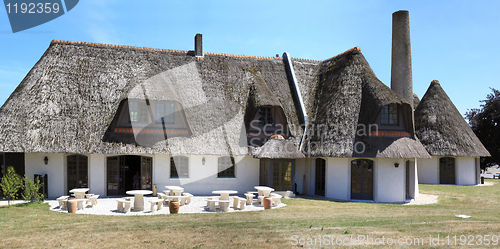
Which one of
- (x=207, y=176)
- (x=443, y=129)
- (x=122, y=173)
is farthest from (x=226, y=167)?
(x=443, y=129)

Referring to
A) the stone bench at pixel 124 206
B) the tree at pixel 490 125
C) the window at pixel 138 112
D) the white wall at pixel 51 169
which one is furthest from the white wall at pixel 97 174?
the tree at pixel 490 125

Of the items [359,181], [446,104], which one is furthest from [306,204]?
[446,104]

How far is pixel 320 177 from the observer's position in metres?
18.7

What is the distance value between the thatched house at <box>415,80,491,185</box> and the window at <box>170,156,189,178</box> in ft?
60.1

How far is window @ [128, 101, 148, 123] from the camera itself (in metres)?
17.1

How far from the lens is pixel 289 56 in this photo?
22406mm

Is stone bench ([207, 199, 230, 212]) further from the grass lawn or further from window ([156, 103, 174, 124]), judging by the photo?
window ([156, 103, 174, 124])

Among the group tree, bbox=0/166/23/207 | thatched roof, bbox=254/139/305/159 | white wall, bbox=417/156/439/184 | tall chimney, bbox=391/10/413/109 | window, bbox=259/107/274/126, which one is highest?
tall chimney, bbox=391/10/413/109

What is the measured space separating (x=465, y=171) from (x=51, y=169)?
27506 millimetres

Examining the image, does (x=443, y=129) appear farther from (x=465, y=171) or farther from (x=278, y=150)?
(x=278, y=150)

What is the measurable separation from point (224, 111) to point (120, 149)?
18.7ft

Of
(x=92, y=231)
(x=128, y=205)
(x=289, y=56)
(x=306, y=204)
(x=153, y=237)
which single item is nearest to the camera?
(x=153, y=237)

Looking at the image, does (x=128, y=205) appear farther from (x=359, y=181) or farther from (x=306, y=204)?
(x=359, y=181)

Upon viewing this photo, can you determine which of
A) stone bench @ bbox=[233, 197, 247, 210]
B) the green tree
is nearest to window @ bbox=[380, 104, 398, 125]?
stone bench @ bbox=[233, 197, 247, 210]
